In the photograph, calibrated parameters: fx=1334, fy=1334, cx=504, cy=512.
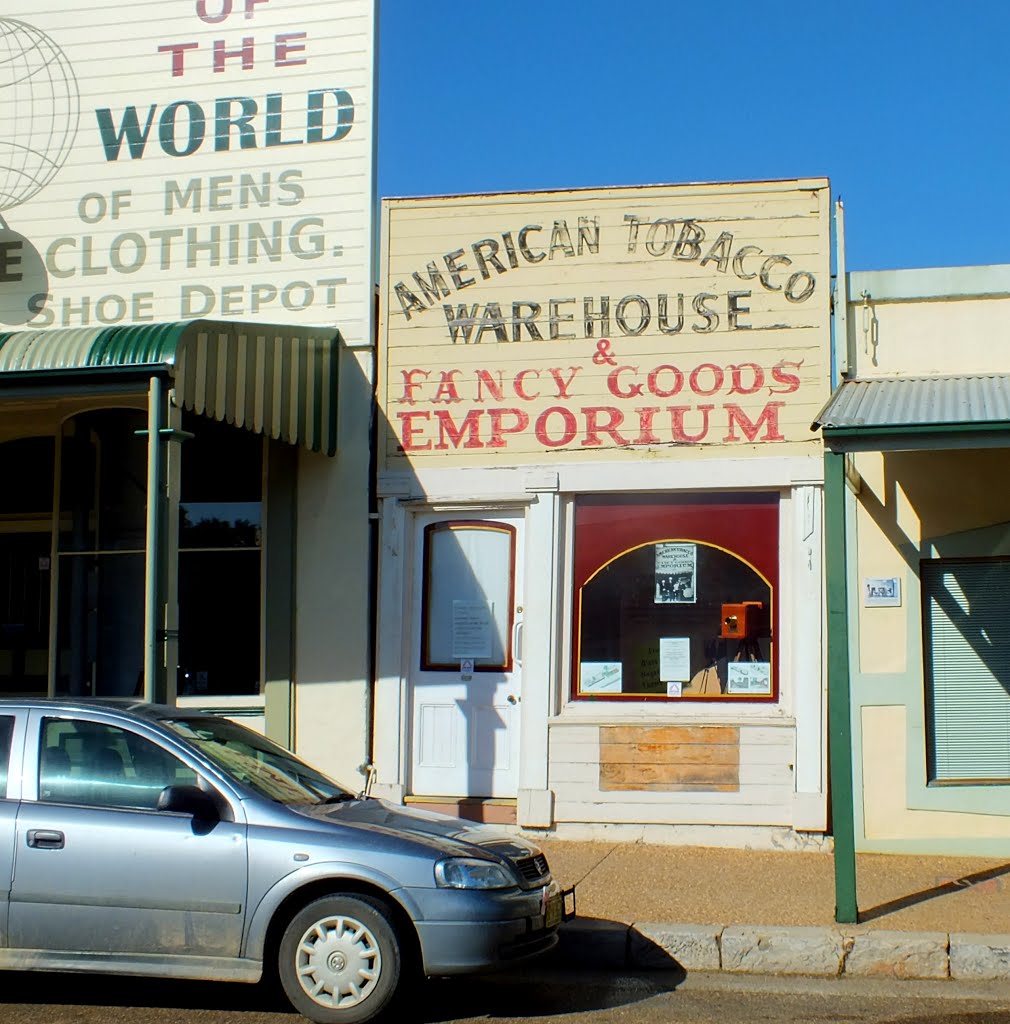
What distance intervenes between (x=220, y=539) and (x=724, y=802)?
4.73 m

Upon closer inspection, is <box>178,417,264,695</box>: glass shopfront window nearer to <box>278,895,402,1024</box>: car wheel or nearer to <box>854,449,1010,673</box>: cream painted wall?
<box>854,449,1010,673</box>: cream painted wall

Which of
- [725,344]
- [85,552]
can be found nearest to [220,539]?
[85,552]

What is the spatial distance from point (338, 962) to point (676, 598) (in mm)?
5200

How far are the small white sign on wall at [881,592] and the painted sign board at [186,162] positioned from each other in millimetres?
4567

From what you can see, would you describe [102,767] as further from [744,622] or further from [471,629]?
[744,622]

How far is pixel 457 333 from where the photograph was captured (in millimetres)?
11102

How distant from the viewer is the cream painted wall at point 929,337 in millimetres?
10172

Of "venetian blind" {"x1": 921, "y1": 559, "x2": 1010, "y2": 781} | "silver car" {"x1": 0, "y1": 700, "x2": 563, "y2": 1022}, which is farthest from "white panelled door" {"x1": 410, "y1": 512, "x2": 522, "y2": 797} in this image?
"silver car" {"x1": 0, "y1": 700, "x2": 563, "y2": 1022}

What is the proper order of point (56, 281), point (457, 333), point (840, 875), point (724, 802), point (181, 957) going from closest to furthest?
point (181, 957)
point (840, 875)
point (724, 802)
point (457, 333)
point (56, 281)

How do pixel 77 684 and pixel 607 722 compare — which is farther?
pixel 77 684

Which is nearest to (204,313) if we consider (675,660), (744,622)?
(675,660)

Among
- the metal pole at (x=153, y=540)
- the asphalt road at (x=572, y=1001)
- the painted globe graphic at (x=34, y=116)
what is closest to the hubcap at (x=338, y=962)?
the asphalt road at (x=572, y=1001)

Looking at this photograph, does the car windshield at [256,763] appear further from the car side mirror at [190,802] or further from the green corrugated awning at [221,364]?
the green corrugated awning at [221,364]

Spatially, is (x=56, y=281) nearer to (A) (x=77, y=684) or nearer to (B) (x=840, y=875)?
(A) (x=77, y=684)
